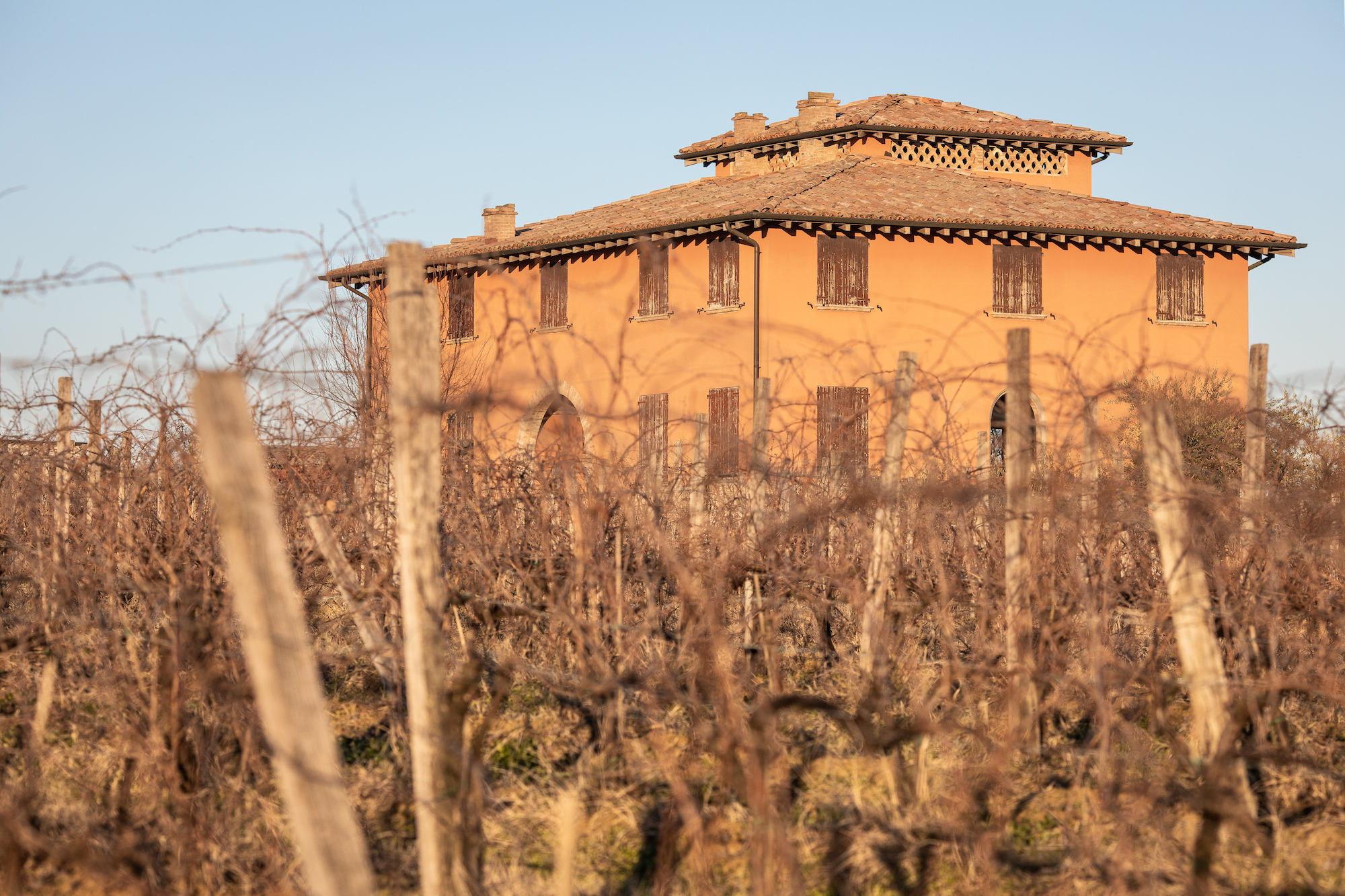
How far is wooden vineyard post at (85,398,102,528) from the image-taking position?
5.59 metres

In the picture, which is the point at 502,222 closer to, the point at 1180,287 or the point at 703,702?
the point at 1180,287

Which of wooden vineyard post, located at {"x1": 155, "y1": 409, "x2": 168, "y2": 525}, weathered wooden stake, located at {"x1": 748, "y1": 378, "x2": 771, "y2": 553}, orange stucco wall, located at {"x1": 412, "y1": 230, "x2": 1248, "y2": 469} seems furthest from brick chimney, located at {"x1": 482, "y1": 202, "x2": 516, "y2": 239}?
wooden vineyard post, located at {"x1": 155, "y1": 409, "x2": 168, "y2": 525}

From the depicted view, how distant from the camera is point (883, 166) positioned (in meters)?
22.4

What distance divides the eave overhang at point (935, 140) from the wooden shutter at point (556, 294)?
5.50m

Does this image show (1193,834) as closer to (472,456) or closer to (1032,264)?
(472,456)

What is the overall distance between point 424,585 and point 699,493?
4022 millimetres

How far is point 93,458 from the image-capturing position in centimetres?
595

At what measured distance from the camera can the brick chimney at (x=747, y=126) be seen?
24.8 meters

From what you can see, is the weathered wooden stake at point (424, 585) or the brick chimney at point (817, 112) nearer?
the weathered wooden stake at point (424, 585)

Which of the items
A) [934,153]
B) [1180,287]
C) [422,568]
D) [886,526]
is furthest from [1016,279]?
[422,568]

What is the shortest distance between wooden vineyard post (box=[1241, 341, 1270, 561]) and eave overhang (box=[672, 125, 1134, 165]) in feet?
54.5

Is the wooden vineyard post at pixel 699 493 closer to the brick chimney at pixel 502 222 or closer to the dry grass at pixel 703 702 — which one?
the dry grass at pixel 703 702

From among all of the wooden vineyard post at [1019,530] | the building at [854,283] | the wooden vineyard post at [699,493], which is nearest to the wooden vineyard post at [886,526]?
the wooden vineyard post at [1019,530]

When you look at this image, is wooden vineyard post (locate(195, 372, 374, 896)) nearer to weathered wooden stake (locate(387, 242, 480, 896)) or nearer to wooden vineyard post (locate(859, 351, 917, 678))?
weathered wooden stake (locate(387, 242, 480, 896))
